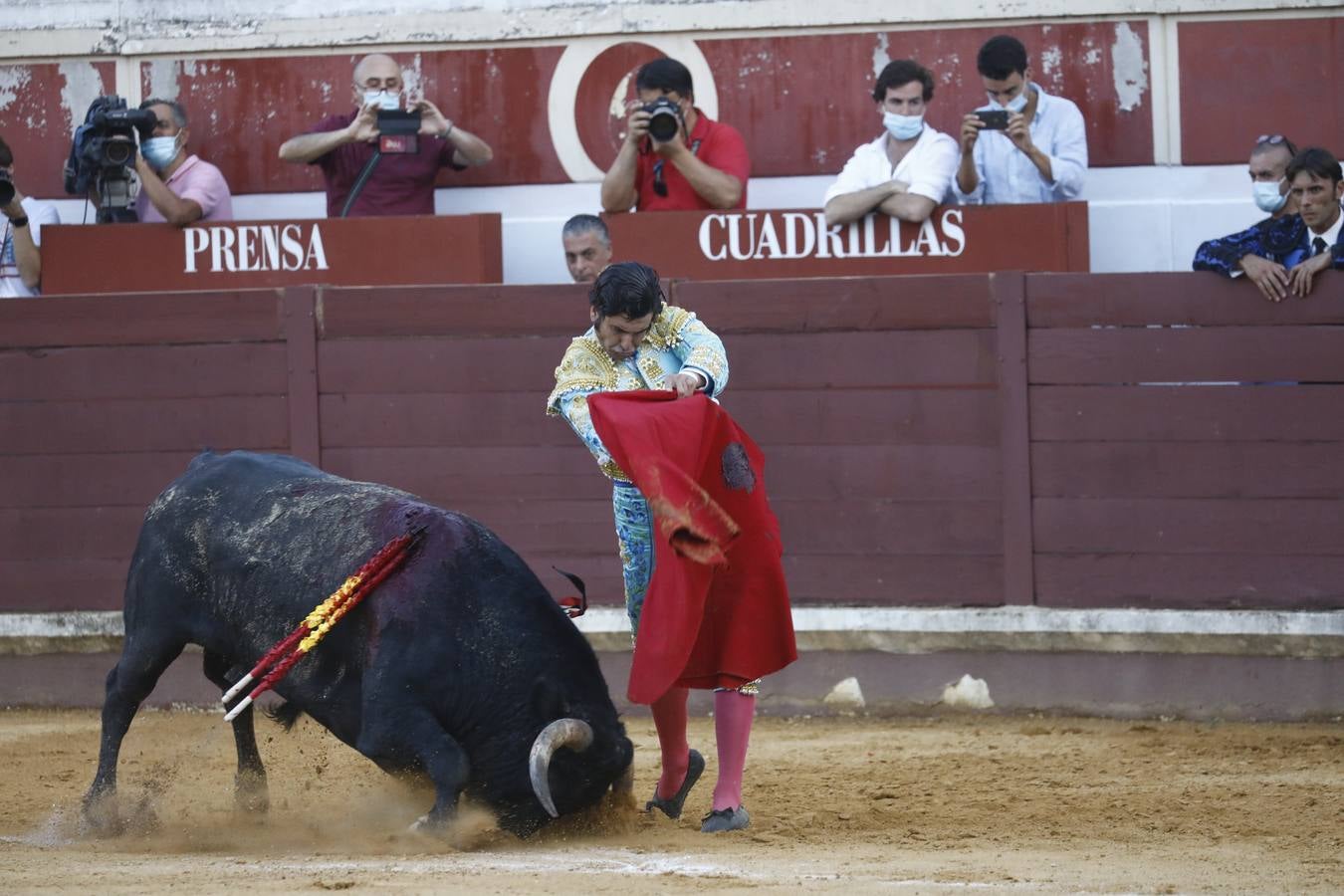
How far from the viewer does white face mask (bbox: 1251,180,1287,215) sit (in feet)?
19.9

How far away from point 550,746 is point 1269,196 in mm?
3388

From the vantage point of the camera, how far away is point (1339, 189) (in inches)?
222

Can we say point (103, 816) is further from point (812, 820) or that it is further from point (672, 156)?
point (672, 156)

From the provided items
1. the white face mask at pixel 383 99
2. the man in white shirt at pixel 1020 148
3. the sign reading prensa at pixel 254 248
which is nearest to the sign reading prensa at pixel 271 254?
the sign reading prensa at pixel 254 248

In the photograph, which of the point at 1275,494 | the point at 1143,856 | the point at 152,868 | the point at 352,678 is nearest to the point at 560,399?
the point at 352,678

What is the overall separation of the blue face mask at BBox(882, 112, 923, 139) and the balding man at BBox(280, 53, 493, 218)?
1465 mm

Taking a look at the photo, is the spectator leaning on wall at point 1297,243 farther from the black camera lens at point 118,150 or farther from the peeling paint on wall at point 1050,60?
the black camera lens at point 118,150

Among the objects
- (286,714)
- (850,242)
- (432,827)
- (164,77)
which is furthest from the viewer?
(164,77)

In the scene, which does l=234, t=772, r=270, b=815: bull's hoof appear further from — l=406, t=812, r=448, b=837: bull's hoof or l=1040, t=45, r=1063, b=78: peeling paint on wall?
l=1040, t=45, r=1063, b=78: peeling paint on wall

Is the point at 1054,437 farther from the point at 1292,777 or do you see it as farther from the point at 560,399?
the point at 560,399

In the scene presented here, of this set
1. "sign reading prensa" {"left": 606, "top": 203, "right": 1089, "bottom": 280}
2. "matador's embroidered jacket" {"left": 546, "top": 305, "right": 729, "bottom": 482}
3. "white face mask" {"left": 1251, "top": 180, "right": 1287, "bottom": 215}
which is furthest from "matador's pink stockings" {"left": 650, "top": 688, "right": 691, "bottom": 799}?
"white face mask" {"left": 1251, "top": 180, "right": 1287, "bottom": 215}

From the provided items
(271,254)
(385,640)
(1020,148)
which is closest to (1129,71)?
(1020,148)

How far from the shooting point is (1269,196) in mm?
6062

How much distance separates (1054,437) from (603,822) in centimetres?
250
